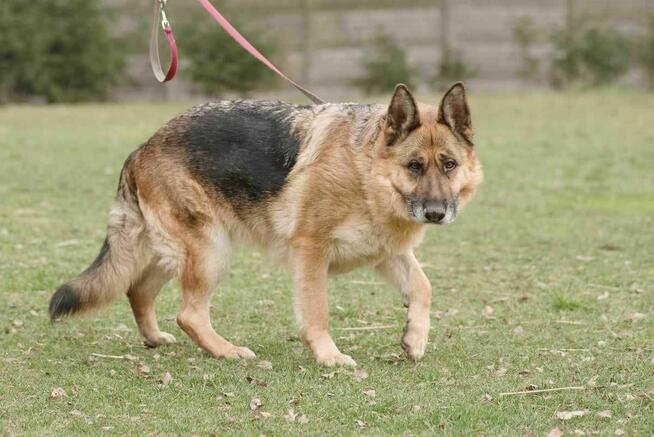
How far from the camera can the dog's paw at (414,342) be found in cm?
597

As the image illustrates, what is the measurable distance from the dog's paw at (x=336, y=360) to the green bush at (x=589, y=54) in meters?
20.4

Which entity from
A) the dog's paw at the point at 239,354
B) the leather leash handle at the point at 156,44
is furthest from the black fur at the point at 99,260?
the leather leash handle at the point at 156,44

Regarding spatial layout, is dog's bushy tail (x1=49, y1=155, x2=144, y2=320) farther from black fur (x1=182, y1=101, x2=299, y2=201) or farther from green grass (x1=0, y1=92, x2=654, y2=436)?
black fur (x1=182, y1=101, x2=299, y2=201)

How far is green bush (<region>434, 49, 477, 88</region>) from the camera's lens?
24.9 m

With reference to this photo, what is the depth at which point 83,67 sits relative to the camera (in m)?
23.5

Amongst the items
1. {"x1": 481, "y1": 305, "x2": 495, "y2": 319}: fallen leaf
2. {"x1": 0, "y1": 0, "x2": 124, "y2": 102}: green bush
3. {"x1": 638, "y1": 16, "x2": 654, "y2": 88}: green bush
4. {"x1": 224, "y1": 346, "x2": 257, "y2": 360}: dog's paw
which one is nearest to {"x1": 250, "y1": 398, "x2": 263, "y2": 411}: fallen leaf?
{"x1": 224, "y1": 346, "x2": 257, "y2": 360}: dog's paw

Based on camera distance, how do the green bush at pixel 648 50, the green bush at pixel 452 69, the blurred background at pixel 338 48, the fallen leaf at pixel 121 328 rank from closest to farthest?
1. the fallen leaf at pixel 121 328
2. the blurred background at pixel 338 48
3. the green bush at pixel 452 69
4. the green bush at pixel 648 50

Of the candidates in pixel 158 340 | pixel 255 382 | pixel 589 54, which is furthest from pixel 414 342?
pixel 589 54

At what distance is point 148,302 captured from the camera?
6.52m

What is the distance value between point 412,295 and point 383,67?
61.5 ft

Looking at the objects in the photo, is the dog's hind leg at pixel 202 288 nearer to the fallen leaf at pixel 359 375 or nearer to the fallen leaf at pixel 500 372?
the fallen leaf at pixel 359 375

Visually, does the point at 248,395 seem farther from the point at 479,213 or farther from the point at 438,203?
the point at 479,213

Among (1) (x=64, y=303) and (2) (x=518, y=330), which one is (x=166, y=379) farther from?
(2) (x=518, y=330)

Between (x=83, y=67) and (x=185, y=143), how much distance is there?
58.8 feet
